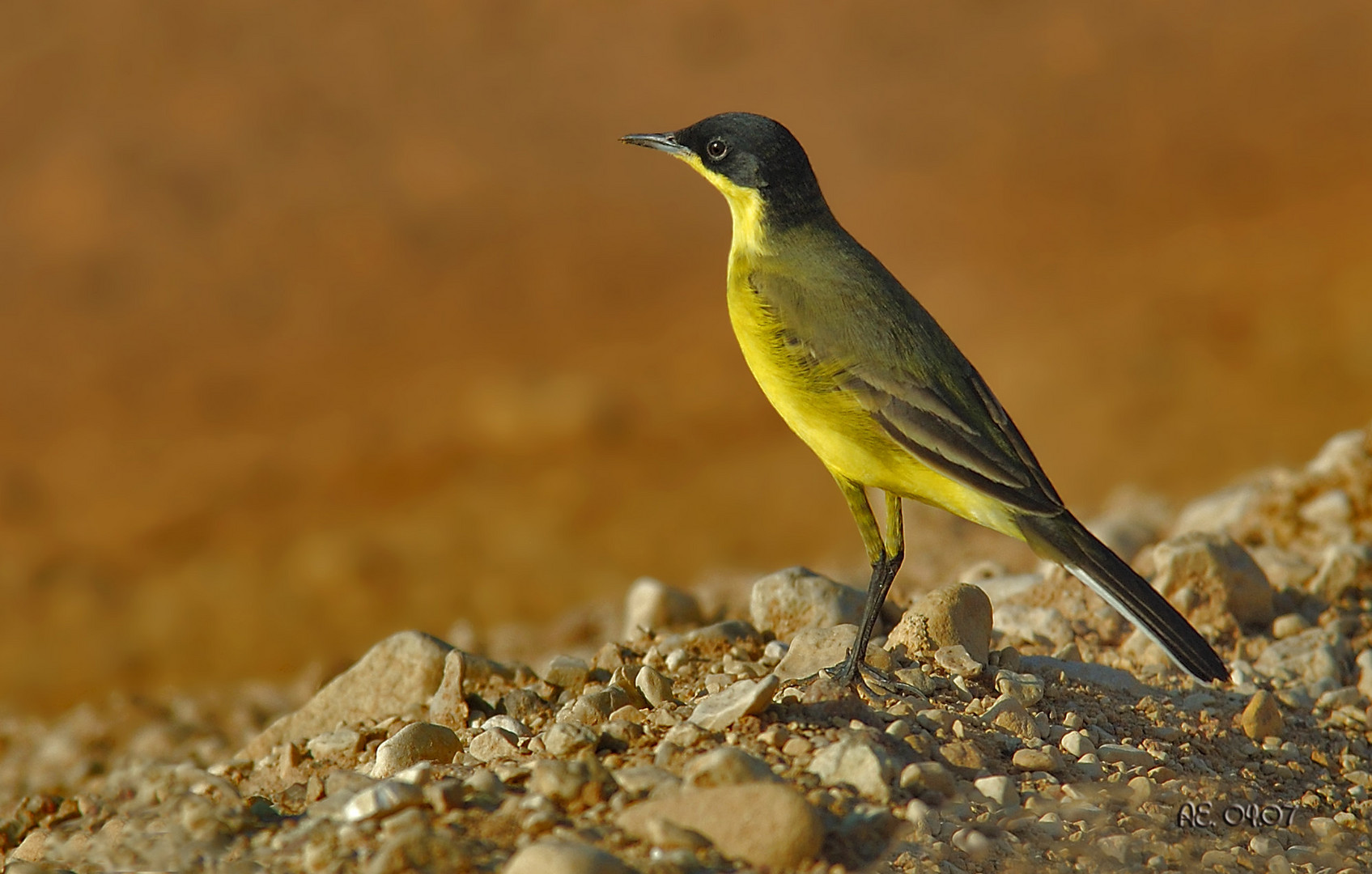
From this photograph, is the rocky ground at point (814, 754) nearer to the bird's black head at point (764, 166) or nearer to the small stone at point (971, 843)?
the small stone at point (971, 843)

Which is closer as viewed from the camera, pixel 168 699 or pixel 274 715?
pixel 274 715

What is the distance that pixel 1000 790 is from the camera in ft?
12.9

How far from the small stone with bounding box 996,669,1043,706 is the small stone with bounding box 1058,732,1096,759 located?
0.25 m

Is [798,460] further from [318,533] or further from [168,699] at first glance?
[168,699]

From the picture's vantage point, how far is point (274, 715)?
8.03 metres

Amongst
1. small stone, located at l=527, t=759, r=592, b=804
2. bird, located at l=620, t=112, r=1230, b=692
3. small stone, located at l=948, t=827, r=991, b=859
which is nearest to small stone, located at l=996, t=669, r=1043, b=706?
bird, located at l=620, t=112, r=1230, b=692

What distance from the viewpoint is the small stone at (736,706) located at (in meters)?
3.96

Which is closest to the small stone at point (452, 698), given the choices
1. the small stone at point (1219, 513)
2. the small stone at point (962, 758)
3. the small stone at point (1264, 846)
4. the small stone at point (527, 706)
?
the small stone at point (527, 706)

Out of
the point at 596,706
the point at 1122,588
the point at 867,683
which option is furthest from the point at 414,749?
the point at 1122,588

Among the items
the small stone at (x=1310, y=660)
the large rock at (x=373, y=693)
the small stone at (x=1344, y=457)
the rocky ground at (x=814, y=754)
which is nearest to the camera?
the rocky ground at (x=814, y=754)

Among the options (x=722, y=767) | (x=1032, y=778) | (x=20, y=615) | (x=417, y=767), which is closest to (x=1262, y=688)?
(x=1032, y=778)

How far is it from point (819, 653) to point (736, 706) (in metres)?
1.09

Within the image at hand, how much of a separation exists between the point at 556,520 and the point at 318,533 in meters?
2.55
